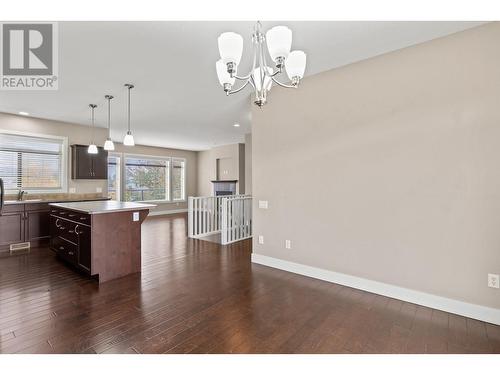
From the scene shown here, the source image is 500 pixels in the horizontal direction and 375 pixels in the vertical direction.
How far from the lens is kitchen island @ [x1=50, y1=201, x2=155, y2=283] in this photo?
10.3 ft

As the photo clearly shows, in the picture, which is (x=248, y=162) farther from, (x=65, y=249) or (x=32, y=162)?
(x=32, y=162)

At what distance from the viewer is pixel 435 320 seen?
2279 mm

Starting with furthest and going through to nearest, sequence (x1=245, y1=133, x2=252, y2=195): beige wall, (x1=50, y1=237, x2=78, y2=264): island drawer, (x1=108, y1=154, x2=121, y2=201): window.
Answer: (x1=108, y1=154, x2=121, y2=201): window → (x1=245, y1=133, x2=252, y2=195): beige wall → (x1=50, y1=237, x2=78, y2=264): island drawer

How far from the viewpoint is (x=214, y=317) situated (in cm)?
230

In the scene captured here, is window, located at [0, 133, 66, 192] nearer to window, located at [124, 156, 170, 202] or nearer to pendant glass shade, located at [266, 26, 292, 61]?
window, located at [124, 156, 170, 202]

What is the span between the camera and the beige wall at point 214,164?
8.95 metres

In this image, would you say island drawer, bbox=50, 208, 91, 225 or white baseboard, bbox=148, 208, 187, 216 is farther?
white baseboard, bbox=148, 208, 187, 216

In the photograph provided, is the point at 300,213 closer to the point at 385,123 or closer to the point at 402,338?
the point at 385,123

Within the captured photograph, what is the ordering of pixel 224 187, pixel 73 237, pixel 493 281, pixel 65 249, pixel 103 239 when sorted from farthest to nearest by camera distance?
pixel 224 187 < pixel 65 249 < pixel 73 237 < pixel 103 239 < pixel 493 281

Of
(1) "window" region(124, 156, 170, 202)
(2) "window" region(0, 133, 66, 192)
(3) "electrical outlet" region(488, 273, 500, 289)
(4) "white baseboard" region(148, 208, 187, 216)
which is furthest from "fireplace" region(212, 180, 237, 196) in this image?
(3) "electrical outlet" region(488, 273, 500, 289)

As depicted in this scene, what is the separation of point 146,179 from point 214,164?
8.61ft

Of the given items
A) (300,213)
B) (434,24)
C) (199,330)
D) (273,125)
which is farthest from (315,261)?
(434,24)

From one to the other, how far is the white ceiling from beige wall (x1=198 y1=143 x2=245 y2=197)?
12.6 ft

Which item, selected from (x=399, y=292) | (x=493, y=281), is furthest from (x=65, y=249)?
(x=493, y=281)
